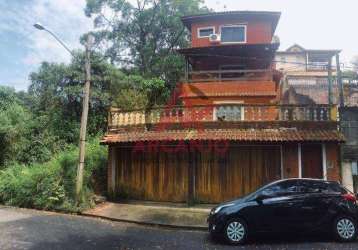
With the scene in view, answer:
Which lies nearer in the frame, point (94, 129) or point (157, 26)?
point (94, 129)

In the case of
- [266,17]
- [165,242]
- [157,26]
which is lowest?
[165,242]

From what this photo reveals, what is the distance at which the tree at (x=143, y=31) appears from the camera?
3559 cm

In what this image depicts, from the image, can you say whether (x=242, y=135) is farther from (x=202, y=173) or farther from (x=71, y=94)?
(x=71, y=94)

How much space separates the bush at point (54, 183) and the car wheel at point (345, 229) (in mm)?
8678

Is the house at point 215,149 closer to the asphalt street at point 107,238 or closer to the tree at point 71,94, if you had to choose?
the asphalt street at point 107,238

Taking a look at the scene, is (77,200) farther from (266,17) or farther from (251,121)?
(266,17)

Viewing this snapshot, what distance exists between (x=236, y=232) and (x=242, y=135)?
16.5 feet

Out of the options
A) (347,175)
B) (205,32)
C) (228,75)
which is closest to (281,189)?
(347,175)

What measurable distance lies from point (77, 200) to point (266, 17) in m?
16.7

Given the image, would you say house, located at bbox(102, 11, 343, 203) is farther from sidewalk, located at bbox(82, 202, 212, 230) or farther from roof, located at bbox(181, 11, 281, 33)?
roof, located at bbox(181, 11, 281, 33)

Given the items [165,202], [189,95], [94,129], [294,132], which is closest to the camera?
[294,132]

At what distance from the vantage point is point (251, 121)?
46.2ft

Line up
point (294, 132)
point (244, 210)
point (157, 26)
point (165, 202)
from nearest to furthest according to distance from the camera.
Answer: point (244, 210), point (294, 132), point (165, 202), point (157, 26)

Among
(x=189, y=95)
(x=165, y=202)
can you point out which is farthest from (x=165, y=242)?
(x=189, y=95)
